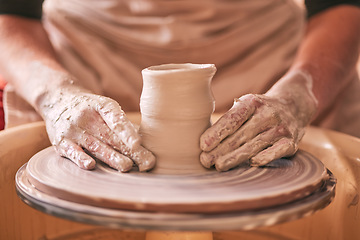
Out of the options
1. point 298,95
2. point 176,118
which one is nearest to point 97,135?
point 176,118

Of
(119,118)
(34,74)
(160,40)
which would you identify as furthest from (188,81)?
(160,40)

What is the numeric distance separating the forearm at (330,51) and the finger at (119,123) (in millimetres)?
593

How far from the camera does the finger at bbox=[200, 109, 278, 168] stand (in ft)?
2.86

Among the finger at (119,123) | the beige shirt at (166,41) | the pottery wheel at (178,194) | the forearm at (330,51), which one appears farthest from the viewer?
the beige shirt at (166,41)

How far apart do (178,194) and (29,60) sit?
0.77 meters

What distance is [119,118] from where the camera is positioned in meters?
0.87

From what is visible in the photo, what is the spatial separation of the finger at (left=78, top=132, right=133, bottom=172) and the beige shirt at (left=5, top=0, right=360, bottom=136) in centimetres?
65

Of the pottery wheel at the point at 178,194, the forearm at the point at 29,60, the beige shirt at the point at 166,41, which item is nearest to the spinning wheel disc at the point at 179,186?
the pottery wheel at the point at 178,194

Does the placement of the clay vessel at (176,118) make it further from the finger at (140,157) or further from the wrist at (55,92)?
the wrist at (55,92)

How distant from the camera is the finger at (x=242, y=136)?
87cm

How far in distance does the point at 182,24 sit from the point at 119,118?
739 millimetres

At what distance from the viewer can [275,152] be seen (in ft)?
2.96

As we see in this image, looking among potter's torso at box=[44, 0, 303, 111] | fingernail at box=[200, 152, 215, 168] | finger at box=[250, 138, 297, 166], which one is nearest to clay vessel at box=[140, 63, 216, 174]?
fingernail at box=[200, 152, 215, 168]

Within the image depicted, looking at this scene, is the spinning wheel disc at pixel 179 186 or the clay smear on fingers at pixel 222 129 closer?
the spinning wheel disc at pixel 179 186
